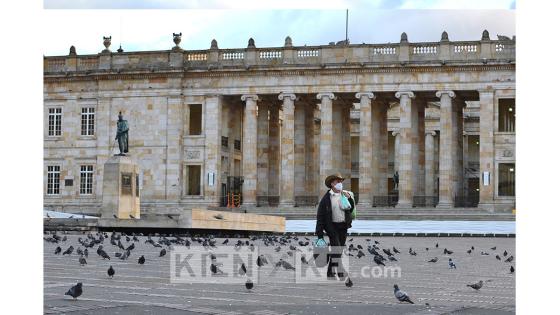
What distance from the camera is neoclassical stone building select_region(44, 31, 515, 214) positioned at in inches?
2256

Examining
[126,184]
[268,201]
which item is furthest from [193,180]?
[126,184]

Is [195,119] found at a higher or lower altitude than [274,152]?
higher

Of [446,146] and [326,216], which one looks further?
[446,146]

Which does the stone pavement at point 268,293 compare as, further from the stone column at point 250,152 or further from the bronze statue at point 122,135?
the stone column at point 250,152

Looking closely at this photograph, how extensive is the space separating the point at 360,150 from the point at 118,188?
24.2 meters

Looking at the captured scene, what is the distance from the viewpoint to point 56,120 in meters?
62.7

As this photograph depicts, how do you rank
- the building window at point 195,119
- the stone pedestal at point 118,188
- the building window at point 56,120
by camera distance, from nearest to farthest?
the stone pedestal at point 118,188
the building window at point 195,119
the building window at point 56,120

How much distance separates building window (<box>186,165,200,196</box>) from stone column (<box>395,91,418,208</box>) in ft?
38.1

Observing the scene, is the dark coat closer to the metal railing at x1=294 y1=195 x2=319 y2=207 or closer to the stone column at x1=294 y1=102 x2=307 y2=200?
the metal railing at x1=294 y1=195 x2=319 y2=207

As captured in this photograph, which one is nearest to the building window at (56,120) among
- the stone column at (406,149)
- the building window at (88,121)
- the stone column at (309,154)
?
the building window at (88,121)

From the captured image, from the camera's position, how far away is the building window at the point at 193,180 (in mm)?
60469

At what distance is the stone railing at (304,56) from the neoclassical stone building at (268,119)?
2.6 inches

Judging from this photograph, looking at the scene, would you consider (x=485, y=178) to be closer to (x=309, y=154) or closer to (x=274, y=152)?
(x=309, y=154)
